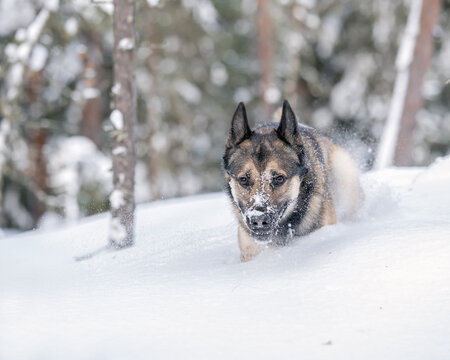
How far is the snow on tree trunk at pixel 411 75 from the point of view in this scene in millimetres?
12453

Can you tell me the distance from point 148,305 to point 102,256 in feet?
7.31

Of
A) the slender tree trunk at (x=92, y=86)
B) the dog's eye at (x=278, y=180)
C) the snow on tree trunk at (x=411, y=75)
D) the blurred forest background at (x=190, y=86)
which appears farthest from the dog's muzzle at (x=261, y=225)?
the slender tree trunk at (x=92, y=86)

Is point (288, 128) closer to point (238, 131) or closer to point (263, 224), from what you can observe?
point (238, 131)

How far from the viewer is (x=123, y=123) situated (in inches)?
234

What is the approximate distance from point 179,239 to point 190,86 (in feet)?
39.3

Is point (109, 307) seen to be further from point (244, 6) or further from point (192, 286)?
point (244, 6)

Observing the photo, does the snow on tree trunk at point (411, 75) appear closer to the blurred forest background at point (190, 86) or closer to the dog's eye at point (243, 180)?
the blurred forest background at point (190, 86)

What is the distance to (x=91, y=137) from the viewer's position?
1548cm

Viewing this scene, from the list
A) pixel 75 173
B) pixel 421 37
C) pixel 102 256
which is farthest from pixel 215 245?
pixel 421 37

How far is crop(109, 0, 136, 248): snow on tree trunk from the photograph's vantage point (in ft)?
19.5

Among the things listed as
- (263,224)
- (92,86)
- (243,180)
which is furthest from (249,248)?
(92,86)

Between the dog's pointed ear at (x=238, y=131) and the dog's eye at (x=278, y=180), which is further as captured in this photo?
the dog's pointed ear at (x=238, y=131)

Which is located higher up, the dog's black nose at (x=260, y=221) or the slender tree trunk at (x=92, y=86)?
the dog's black nose at (x=260, y=221)

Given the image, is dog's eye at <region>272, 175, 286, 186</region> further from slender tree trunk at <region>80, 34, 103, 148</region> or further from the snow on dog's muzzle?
slender tree trunk at <region>80, 34, 103, 148</region>
